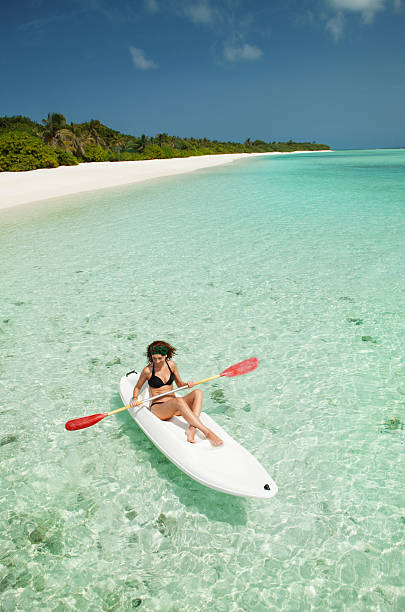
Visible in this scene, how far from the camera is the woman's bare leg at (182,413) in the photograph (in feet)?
13.0

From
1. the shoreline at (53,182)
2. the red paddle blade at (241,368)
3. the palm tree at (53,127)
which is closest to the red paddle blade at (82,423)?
the red paddle blade at (241,368)

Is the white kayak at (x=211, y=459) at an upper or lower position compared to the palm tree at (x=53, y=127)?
lower

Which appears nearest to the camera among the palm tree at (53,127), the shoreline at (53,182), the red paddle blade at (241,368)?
the red paddle blade at (241,368)

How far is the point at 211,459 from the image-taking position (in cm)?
371

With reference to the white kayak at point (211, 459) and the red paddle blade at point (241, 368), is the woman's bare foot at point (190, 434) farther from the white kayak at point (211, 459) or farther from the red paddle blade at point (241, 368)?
the red paddle blade at point (241, 368)

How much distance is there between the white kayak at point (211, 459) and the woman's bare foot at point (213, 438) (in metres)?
0.04

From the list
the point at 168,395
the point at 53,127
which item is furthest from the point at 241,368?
the point at 53,127

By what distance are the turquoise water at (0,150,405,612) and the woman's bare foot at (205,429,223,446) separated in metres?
0.52

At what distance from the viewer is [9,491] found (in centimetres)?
404

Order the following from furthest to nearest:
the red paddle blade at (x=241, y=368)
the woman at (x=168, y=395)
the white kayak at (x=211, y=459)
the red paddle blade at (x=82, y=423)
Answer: the red paddle blade at (x=241, y=368) < the red paddle blade at (x=82, y=423) < the woman at (x=168, y=395) < the white kayak at (x=211, y=459)

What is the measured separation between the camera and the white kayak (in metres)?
3.41

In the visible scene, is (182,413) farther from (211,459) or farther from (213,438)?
(211,459)

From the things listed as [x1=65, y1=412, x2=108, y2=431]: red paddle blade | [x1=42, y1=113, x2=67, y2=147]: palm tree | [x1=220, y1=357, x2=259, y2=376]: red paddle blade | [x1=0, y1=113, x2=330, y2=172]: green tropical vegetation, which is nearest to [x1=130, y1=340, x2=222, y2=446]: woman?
[x1=65, y1=412, x2=108, y2=431]: red paddle blade

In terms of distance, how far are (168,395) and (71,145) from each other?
53.4 m
